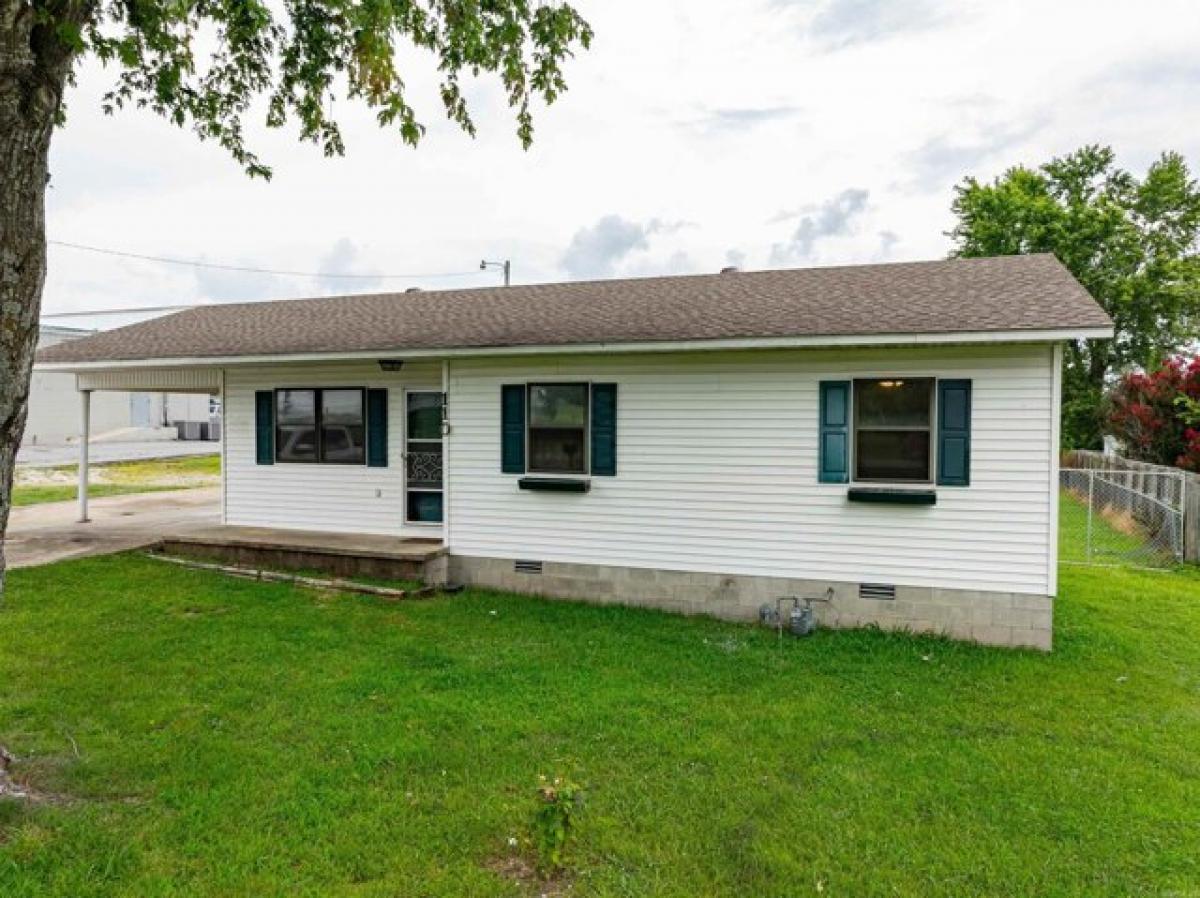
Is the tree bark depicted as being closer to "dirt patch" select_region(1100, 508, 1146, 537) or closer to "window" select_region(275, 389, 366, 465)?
"window" select_region(275, 389, 366, 465)

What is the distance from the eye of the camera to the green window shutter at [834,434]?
689cm

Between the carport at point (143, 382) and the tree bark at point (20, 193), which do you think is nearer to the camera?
the tree bark at point (20, 193)

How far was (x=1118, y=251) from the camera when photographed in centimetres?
2647

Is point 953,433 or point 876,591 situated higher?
point 953,433

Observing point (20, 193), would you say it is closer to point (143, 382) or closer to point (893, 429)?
point (893, 429)

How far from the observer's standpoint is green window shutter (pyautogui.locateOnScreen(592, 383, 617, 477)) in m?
7.76

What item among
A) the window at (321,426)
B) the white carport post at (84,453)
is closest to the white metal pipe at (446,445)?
the window at (321,426)

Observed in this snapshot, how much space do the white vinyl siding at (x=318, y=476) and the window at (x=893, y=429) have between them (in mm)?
5106

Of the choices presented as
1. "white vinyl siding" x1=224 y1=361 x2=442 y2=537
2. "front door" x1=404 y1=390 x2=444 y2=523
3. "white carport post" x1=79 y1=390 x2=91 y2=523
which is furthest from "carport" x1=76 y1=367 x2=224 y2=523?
"front door" x1=404 y1=390 x2=444 y2=523

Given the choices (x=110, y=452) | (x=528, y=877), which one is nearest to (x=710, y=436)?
(x=528, y=877)

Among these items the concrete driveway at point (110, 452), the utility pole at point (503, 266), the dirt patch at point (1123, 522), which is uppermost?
the utility pole at point (503, 266)

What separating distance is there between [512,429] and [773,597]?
3419mm

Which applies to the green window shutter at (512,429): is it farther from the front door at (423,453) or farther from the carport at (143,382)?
the carport at (143,382)

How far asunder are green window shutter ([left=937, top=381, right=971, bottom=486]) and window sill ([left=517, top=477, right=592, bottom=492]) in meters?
3.56
